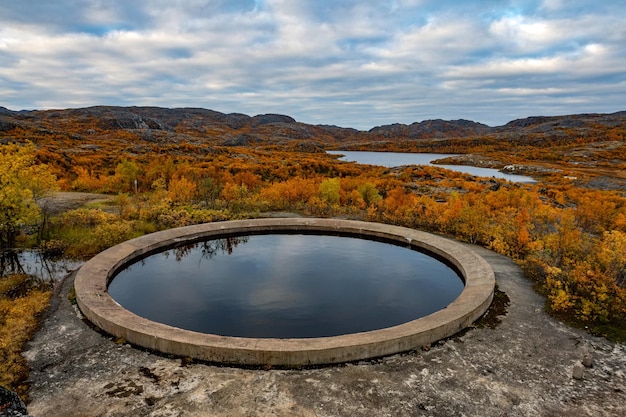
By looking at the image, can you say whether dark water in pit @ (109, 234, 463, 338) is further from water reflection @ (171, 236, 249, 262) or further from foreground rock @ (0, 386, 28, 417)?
foreground rock @ (0, 386, 28, 417)

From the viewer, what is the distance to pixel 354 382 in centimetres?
870

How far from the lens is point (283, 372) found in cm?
906

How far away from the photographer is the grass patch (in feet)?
28.8

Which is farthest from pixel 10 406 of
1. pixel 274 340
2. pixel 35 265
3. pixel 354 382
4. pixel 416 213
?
pixel 416 213

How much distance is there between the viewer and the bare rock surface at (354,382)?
784 cm

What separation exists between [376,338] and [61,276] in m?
13.1

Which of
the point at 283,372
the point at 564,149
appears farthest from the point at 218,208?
the point at 564,149

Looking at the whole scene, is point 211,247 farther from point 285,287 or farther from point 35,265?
point 35,265

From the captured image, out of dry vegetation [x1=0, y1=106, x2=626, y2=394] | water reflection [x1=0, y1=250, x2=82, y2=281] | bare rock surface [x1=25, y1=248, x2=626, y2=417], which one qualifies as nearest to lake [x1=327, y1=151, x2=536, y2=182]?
dry vegetation [x1=0, y1=106, x2=626, y2=394]

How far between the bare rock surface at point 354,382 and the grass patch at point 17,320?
0.32 m

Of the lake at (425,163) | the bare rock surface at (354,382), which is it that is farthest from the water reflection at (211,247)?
the lake at (425,163)

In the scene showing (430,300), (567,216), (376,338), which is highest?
(567,216)

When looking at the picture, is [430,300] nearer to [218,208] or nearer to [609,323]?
[609,323]

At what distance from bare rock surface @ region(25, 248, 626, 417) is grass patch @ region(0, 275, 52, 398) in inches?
12.5
